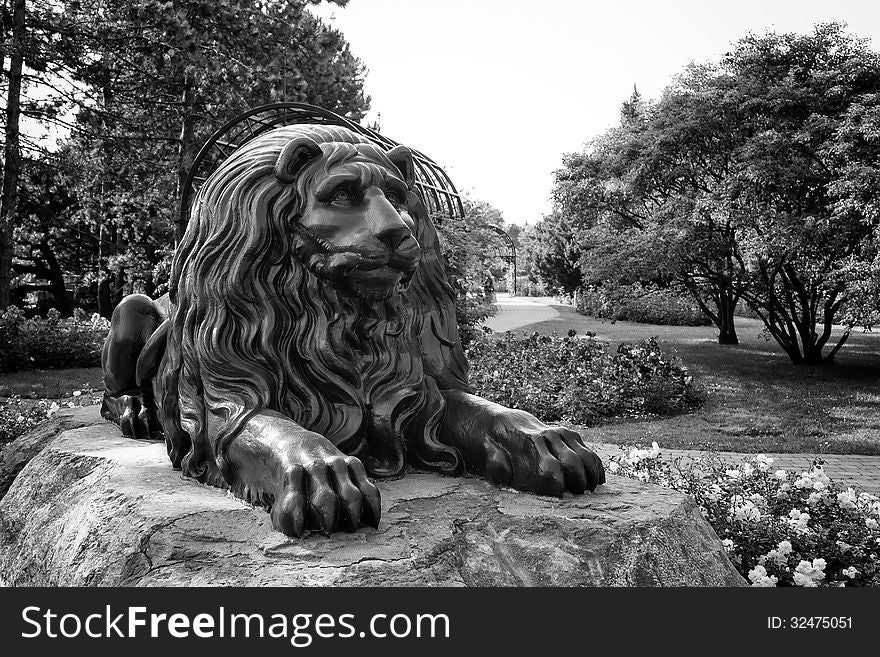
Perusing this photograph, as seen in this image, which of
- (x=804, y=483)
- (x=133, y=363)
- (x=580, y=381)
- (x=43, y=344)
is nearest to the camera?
(x=133, y=363)

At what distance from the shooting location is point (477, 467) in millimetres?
2877

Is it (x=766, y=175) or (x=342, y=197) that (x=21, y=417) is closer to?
(x=342, y=197)

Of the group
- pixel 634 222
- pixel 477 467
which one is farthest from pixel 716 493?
pixel 634 222

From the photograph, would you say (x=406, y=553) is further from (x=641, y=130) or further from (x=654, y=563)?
(x=641, y=130)

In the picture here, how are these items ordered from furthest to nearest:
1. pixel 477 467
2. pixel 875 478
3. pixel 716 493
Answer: pixel 875 478 → pixel 716 493 → pixel 477 467

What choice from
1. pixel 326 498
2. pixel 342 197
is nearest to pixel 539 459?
pixel 326 498

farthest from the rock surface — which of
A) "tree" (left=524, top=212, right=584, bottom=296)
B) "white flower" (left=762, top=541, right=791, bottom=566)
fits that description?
"tree" (left=524, top=212, right=584, bottom=296)

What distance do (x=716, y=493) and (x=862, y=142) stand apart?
8405 millimetres

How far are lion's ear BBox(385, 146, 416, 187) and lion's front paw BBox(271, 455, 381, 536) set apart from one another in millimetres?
1198

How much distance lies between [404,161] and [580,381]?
795cm

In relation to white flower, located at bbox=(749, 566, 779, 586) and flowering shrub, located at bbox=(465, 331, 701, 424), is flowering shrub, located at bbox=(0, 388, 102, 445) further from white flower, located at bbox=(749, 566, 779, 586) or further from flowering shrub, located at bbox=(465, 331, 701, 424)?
white flower, located at bbox=(749, 566, 779, 586)

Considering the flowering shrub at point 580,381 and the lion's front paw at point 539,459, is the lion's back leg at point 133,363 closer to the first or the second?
the lion's front paw at point 539,459

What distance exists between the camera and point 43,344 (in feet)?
48.0

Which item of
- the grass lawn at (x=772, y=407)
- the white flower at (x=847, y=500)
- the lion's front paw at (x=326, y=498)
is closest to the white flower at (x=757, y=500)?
the white flower at (x=847, y=500)
